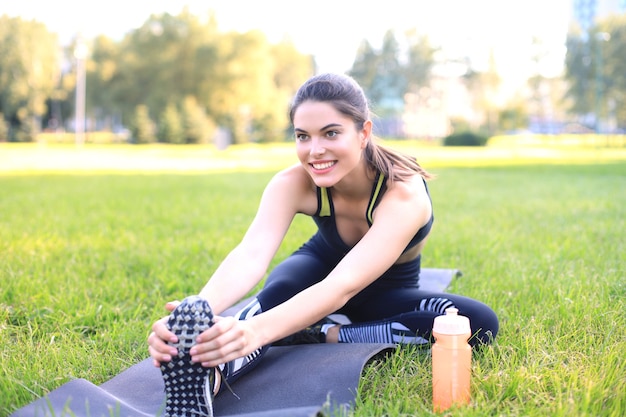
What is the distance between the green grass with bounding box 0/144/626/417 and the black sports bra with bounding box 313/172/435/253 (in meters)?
0.52

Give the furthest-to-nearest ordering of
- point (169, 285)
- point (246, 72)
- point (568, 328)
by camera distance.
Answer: point (246, 72) → point (169, 285) → point (568, 328)

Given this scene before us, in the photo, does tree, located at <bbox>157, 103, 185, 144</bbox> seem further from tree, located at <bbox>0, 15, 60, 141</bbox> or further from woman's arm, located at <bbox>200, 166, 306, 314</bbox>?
woman's arm, located at <bbox>200, 166, 306, 314</bbox>

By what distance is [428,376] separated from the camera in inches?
87.0

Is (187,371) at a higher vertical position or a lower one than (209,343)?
lower

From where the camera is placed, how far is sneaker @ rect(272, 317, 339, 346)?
272 centimetres

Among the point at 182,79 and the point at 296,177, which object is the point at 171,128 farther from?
the point at 296,177

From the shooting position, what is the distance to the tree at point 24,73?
39.9 metres

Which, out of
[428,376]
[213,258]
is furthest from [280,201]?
[213,258]

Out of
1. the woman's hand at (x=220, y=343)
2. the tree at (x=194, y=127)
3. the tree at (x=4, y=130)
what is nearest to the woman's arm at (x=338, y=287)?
the woman's hand at (x=220, y=343)

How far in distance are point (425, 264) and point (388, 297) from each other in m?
1.74

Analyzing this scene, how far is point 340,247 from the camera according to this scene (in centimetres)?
292

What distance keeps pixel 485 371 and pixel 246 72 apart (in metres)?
41.1

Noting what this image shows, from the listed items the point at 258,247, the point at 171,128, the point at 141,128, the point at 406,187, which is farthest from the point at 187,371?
the point at 141,128

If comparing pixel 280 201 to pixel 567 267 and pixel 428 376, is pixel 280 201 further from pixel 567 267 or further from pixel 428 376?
pixel 567 267
